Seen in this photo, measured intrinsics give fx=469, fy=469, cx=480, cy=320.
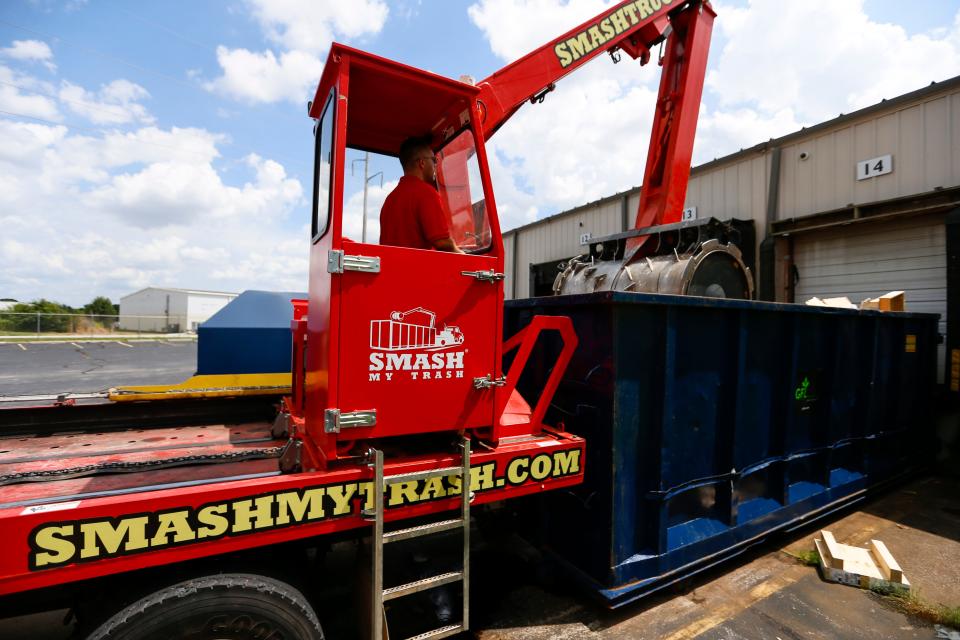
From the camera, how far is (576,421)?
10.8 feet

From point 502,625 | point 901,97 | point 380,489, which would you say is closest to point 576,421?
point 502,625

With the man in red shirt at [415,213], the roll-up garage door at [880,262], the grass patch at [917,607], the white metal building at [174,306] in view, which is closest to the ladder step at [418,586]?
the man in red shirt at [415,213]

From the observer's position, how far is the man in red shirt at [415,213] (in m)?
2.53

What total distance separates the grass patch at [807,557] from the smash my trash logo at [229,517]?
2882 millimetres

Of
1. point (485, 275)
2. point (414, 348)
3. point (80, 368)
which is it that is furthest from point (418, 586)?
point (80, 368)

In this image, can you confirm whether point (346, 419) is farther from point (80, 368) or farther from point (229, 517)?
point (80, 368)

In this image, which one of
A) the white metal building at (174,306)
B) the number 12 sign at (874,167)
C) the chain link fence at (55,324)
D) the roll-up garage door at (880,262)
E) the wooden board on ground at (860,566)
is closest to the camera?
the wooden board on ground at (860,566)

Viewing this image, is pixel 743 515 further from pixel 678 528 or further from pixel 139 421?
pixel 139 421

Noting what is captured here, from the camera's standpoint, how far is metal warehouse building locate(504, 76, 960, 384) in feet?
21.4

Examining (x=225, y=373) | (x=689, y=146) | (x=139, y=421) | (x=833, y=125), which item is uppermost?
(x=833, y=125)

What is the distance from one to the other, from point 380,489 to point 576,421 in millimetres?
1594

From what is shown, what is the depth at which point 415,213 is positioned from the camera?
8.47 ft

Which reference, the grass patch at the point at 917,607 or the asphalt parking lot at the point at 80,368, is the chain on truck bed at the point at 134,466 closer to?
the grass patch at the point at 917,607

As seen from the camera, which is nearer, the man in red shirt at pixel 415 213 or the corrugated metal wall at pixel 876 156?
the man in red shirt at pixel 415 213
